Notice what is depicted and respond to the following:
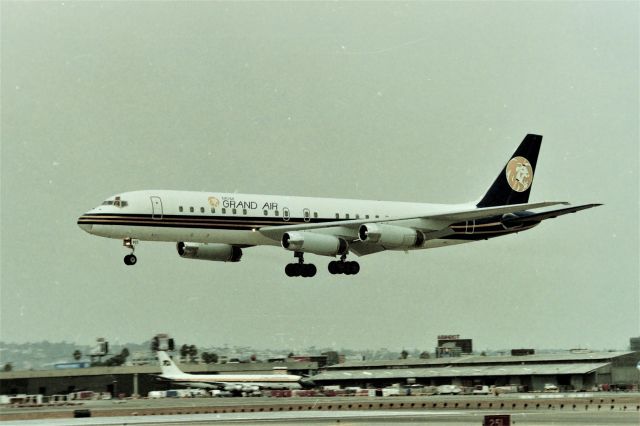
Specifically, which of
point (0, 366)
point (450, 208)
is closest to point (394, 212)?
point (450, 208)

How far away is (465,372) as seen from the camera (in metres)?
111

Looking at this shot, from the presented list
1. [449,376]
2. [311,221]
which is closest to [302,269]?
[311,221]

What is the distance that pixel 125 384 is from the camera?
364 feet

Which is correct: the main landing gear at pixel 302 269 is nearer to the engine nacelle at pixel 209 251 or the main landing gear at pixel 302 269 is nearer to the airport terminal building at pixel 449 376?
the engine nacelle at pixel 209 251

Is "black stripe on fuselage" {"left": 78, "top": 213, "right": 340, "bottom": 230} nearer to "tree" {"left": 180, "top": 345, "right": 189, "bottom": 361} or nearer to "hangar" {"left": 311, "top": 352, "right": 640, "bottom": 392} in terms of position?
Answer: "hangar" {"left": 311, "top": 352, "right": 640, "bottom": 392}

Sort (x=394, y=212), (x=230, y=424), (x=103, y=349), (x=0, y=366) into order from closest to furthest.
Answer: (x=230, y=424)
(x=394, y=212)
(x=0, y=366)
(x=103, y=349)

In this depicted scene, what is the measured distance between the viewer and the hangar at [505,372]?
10206 centimetres

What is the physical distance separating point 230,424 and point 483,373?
207ft

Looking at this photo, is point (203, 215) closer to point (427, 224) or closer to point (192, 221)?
point (192, 221)

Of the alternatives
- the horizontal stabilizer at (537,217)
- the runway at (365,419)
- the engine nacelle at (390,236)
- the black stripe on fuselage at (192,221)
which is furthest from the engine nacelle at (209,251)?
the horizontal stabilizer at (537,217)

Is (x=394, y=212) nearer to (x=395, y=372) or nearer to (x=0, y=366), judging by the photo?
(x=395, y=372)

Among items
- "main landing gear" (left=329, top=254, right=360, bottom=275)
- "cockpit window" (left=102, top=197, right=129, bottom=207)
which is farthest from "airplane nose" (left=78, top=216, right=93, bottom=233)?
"main landing gear" (left=329, top=254, right=360, bottom=275)

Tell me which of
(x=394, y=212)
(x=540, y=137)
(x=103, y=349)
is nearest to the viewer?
(x=394, y=212)

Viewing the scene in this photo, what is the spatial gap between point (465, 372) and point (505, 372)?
17.7 feet
